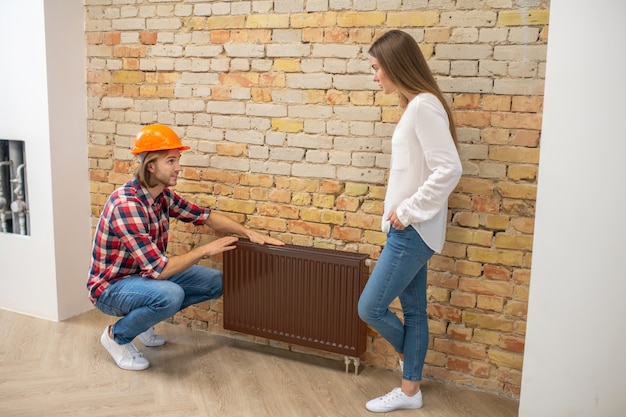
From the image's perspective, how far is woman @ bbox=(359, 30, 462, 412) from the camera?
2.71m

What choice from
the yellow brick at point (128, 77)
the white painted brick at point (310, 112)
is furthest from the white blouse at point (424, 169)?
the yellow brick at point (128, 77)

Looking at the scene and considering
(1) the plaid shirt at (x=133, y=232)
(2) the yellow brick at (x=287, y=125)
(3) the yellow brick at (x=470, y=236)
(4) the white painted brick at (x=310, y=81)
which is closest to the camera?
(3) the yellow brick at (x=470, y=236)

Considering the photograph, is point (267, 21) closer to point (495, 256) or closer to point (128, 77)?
point (128, 77)

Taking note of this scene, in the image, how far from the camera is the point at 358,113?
3400 mm

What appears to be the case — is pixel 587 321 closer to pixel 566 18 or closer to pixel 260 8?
pixel 566 18

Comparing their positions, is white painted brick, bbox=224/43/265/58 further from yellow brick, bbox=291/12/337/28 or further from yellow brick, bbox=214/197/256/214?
yellow brick, bbox=214/197/256/214

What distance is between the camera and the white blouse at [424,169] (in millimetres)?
2705

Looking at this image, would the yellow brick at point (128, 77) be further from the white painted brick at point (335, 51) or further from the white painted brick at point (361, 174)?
the white painted brick at point (361, 174)

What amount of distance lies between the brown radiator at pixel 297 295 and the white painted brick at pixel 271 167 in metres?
0.44

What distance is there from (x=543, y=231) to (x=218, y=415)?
5.63ft

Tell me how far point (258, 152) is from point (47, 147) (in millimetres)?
1397

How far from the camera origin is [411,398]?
313 cm

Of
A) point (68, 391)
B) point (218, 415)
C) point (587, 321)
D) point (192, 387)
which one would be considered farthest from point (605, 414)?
Result: point (68, 391)

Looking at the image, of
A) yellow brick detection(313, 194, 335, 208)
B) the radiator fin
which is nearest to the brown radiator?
the radiator fin
